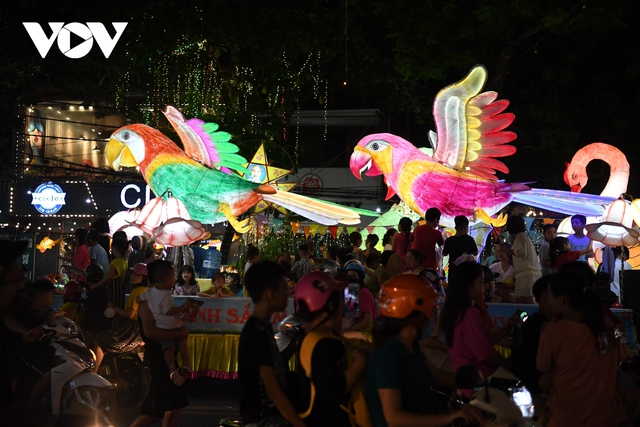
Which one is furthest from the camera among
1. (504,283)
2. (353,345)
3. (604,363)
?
(504,283)

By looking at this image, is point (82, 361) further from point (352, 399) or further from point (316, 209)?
point (316, 209)

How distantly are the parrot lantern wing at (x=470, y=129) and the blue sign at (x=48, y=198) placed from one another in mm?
19927

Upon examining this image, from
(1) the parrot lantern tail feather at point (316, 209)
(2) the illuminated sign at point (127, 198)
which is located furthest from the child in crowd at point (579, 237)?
(2) the illuminated sign at point (127, 198)

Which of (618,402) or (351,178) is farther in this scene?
(351,178)

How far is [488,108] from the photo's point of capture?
507 inches

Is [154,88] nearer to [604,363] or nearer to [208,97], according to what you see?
[208,97]

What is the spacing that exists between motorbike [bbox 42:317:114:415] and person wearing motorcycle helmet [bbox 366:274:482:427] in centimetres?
454

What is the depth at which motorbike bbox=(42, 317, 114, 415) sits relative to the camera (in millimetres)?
7750

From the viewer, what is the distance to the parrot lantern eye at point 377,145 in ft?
45.2

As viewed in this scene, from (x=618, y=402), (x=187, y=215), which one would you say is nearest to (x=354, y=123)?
(x=187, y=215)

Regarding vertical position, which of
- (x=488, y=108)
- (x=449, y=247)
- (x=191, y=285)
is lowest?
(x=191, y=285)

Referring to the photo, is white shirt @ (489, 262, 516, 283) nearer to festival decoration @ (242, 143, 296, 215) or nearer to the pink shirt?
festival decoration @ (242, 143, 296, 215)

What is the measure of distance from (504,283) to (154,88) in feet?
38.3

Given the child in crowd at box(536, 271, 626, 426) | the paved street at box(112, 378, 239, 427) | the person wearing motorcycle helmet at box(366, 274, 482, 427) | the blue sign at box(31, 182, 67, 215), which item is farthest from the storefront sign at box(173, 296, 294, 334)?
the blue sign at box(31, 182, 67, 215)
